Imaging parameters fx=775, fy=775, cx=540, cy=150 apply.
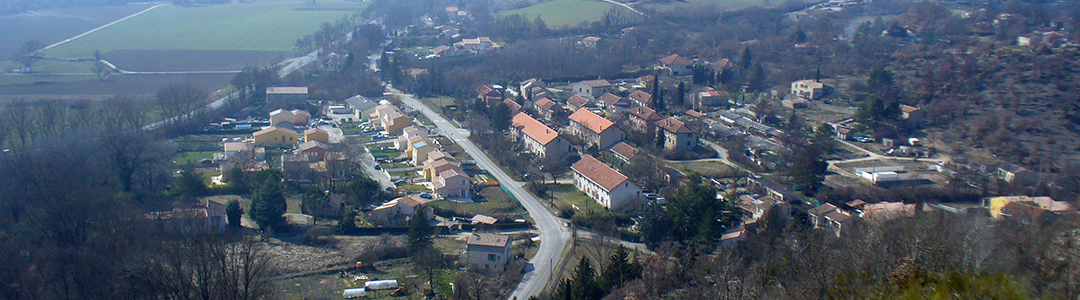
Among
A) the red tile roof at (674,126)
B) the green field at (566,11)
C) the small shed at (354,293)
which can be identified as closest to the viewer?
the small shed at (354,293)

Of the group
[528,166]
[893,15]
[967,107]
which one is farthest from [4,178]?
[893,15]

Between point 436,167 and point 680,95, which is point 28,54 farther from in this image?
point 680,95

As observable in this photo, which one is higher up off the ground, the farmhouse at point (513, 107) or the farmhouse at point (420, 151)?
the farmhouse at point (513, 107)

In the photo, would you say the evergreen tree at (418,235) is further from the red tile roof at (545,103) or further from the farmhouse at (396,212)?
the red tile roof at (545,103)

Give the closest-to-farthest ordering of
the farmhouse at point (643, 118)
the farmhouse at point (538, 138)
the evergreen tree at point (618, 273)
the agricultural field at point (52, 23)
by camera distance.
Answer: the evergreen tree at point (618, 273) < the farmhouse at point (538, 138) < the farmhouse at point (643, 118) < the agricultural field at point (52, 23)

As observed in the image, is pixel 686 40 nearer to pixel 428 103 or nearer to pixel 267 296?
pixel 428 103

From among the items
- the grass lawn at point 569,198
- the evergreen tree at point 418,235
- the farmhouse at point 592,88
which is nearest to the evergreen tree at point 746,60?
the farmhouse at point 592,88
